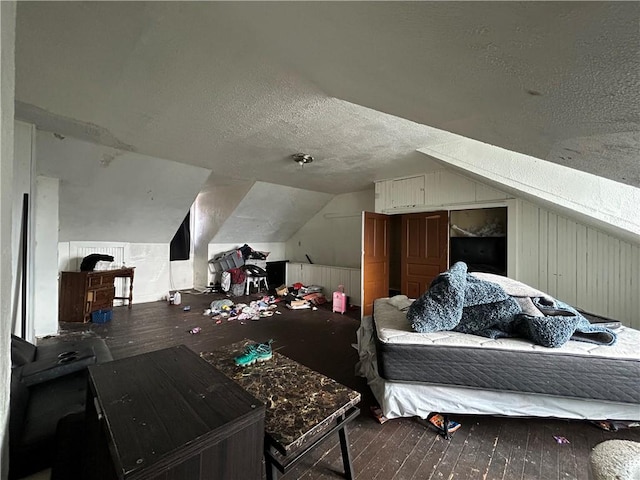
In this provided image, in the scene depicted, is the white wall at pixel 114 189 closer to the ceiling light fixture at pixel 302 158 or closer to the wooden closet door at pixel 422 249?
the ceiling light fixture at pixel 302 158

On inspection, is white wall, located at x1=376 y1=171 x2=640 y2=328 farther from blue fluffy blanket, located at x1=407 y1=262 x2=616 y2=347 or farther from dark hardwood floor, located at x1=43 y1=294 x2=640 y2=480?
dark hardwood floor, located at x1=43 y1=294 x2=640 y2=480

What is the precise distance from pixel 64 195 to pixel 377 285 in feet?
15.7

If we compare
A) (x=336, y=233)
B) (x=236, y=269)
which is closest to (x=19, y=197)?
(x=236, y=269)

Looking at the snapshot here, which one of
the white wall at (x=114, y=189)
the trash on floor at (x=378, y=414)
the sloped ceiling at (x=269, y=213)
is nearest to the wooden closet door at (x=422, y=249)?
the sloped ceiling at (x=269, y=213)

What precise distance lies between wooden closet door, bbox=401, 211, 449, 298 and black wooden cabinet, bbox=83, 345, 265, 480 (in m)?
3.67

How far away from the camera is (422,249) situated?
13.7 ft

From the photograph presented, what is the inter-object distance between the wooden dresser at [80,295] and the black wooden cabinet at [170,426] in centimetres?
395

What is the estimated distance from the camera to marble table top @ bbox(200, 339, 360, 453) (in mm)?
922

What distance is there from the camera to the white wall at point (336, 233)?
216 inches

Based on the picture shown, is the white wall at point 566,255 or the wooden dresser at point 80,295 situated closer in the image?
the white wall at point 566,255

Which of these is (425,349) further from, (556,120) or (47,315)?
(47,315)

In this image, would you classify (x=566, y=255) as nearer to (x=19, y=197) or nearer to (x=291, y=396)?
(x=291, y=396)

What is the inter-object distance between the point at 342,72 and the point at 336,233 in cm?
475

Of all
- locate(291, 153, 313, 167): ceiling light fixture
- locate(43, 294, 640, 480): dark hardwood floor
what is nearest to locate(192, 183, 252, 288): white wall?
locate(291, 153, 313, 167): ceiling light fixture
